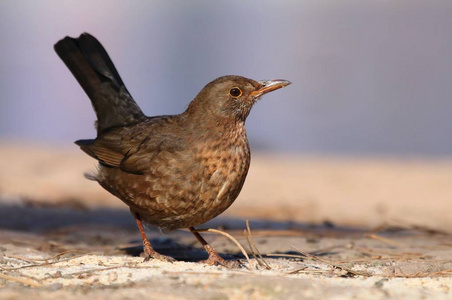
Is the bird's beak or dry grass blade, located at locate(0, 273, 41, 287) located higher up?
the bird's beak

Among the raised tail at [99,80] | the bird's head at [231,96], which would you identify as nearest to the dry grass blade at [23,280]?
the bird's head at [231,96]

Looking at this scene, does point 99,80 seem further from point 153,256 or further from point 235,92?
point 153,256

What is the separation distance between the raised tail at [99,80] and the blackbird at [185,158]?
0.43 feet

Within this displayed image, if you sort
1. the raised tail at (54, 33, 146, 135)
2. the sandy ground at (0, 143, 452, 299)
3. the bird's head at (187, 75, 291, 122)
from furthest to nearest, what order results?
the raised tail at (54, 33, 146, 135) < the bird's head at (187, 75, 291, 122) < the sandy ground at (0, 143, 452, 299)

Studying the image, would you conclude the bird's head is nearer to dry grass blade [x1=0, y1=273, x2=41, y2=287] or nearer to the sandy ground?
the sandy ground

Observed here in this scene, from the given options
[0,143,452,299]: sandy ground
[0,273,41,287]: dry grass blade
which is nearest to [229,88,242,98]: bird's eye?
[0,143,452,299]: sandy ground

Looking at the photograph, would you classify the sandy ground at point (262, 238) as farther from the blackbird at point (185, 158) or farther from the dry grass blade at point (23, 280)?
the blackbird at point (185, 158)

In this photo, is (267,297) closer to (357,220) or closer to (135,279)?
(135,279)

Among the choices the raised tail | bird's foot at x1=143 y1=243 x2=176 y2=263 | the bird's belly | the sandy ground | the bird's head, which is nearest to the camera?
the sandy ground

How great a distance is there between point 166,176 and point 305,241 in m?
1.79

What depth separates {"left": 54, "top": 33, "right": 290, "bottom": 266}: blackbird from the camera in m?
4.45

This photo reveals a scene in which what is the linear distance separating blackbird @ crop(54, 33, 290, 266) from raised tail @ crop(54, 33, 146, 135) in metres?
0.13

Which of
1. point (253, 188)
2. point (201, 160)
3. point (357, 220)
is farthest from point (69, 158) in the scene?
point (201, 160)

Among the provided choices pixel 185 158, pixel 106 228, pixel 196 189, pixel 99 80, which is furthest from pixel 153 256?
pixel 106 228
